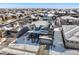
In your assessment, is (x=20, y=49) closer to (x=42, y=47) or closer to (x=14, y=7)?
(x=42, y=47)

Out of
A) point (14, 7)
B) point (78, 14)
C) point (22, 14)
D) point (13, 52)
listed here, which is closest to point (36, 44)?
point (13, 52)

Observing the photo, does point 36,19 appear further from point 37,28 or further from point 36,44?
point 36,44

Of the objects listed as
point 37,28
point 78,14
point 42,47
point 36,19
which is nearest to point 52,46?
point 42,47

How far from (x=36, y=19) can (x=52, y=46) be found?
49cm

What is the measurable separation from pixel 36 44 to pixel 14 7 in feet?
2.21

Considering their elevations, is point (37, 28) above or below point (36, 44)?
above

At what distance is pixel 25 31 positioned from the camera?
206cm

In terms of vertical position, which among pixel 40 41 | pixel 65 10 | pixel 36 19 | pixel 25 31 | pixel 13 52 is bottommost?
pixel 13 52

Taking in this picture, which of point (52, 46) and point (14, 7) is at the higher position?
point (14, 7)

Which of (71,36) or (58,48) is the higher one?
(71,36)

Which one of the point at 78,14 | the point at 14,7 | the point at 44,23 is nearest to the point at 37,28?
the point at 44,23

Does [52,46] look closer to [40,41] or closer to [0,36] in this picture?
[40,41]

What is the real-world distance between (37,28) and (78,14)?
0.68 metres

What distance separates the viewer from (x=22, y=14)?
2123 mm
